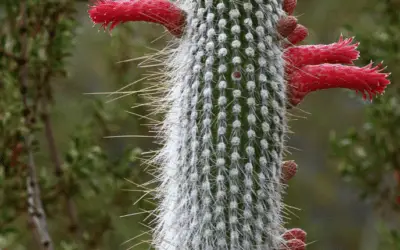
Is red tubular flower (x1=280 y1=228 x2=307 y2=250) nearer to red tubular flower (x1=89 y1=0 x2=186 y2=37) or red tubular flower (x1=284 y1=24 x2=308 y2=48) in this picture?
red tubular flower (x1=284 y1=24 x2=308 y2=48)

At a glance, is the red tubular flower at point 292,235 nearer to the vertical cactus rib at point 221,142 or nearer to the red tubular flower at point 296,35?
the vertical cactus rib at point 221,142

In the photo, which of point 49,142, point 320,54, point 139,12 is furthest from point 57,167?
point 320,54

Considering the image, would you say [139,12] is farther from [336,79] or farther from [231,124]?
[336,79]

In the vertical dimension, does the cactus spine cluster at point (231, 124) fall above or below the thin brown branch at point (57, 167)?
above

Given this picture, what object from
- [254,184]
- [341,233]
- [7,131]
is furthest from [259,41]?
[341,233]

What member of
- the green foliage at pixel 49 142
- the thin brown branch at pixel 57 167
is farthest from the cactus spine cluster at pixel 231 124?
the thin brown branch at pixel 57 167

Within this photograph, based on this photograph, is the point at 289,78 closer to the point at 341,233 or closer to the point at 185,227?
the point at 185,227
